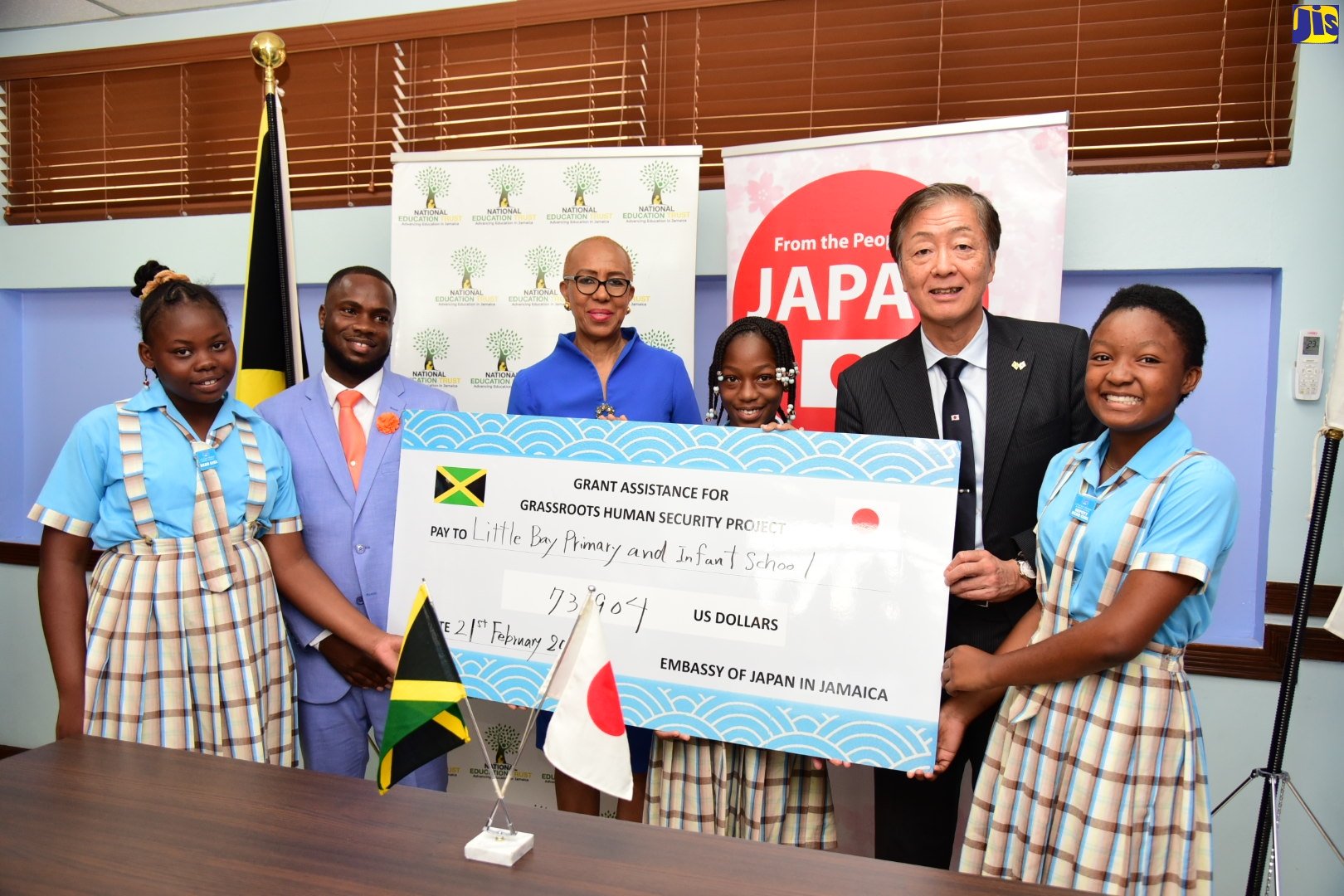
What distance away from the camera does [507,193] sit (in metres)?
3.24

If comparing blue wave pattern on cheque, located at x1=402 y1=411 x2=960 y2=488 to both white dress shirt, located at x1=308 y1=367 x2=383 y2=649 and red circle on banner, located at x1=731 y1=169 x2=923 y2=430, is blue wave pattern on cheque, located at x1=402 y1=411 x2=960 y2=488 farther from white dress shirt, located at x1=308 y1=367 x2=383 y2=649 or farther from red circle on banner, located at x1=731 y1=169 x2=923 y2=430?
red circle on banner, located at x1=731 y1=169 x2=923 y2=430

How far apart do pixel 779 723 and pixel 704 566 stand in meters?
0.36

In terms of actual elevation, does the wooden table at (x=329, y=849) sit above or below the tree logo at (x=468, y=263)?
below

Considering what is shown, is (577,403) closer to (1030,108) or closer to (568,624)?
(568,624)

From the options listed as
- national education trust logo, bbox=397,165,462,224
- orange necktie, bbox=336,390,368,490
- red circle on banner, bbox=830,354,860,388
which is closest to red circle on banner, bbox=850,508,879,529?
red circle on banner, bbox=830,354,860,388

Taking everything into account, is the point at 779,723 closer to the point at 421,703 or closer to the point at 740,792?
the point at 740,792

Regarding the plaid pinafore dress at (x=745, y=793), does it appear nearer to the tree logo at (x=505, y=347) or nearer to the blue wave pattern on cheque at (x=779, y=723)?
the blue wave pattern on cheque at (x=779, y=723)

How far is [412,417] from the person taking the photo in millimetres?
2100

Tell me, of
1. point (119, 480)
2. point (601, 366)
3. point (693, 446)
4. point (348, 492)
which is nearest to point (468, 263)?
point (601, 366)

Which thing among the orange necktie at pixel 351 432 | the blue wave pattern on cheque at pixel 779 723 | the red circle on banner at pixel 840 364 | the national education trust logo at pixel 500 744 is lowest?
the national education trust logo at pixel 500 744

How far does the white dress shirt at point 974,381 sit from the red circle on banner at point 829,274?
77 cm

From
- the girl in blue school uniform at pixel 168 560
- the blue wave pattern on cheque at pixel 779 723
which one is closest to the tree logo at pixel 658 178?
the girl in blue school uniform at pixel 168 560

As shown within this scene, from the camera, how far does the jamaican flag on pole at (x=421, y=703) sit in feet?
4.01

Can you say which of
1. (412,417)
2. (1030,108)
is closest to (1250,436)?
(1030,108)
